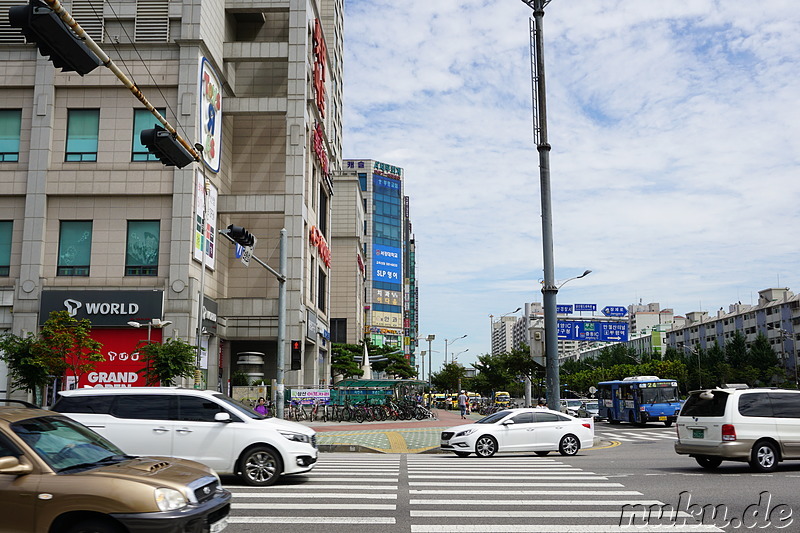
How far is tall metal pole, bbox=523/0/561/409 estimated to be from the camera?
25.1 meters

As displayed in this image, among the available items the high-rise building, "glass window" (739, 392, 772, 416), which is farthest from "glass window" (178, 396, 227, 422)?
the high-rise building

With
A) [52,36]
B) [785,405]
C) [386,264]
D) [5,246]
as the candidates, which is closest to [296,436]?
[52,36]

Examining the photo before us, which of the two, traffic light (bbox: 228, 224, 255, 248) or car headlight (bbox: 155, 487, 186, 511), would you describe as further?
traffic light (bbox: 228, 224, 255, 248)

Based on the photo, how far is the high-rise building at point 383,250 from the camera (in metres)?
128

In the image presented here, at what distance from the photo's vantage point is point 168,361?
1141 inches

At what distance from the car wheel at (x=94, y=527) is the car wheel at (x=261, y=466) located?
613 cm

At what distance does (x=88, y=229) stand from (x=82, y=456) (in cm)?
3141

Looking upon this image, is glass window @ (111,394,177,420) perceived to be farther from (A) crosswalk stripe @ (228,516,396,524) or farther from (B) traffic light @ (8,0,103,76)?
(B) traffic light @ (8,0,103,76)

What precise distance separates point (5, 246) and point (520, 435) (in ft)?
92.2

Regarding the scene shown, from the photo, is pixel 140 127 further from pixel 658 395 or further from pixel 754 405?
pixel 754 405

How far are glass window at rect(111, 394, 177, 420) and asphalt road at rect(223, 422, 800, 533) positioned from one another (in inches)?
64.6

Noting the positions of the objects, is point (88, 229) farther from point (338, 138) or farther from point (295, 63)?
point (338, 138)

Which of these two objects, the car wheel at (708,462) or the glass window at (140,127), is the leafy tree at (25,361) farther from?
the car wheel at (708,462)

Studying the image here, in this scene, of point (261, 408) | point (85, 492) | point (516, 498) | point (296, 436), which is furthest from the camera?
point (261, 408)
